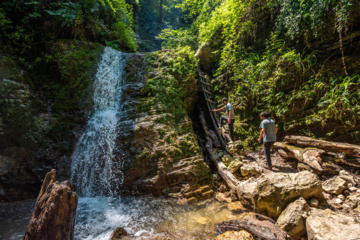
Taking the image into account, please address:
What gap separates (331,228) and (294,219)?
51 cm

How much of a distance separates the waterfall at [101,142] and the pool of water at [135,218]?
1.67 ft

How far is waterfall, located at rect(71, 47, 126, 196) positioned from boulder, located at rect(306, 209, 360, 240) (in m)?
4.49

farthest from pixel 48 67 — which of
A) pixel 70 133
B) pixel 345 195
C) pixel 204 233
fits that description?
pixel 345 195

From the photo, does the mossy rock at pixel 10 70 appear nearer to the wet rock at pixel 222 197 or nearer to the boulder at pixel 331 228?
the wet rock at pixel 222 197

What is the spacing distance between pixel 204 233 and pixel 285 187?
6.11 feet

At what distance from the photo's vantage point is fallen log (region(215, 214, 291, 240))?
2496 millimetres

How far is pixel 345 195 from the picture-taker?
10.8 ft

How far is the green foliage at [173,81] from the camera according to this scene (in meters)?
6.45

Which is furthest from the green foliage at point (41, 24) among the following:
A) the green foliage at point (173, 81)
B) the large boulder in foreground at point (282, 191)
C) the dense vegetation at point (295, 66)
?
the large boulder in foreground at point (282, 191)

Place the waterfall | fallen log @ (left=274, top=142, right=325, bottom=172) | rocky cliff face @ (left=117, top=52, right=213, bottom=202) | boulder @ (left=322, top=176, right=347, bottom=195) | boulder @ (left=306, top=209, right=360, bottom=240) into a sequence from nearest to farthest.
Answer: boulder @ (left=306, top=209, right=360, bottom=240) < boulder @ (left=322, top=176, right=347, bottom=195) < fallen log @ (left=274, top=142, right=325, bottom=172) < rocky cliff face @ (left=117, top=52, right=213, bottom=202) < the waterfall

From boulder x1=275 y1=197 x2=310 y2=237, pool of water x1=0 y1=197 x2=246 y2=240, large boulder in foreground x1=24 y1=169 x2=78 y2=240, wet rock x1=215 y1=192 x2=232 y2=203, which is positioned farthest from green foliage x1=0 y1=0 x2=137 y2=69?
boulder x1=275 y1=197 x2=310 y2=237

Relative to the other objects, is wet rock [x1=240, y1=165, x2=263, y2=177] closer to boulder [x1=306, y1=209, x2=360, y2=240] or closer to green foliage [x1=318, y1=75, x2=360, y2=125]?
boulder [x1=306, y1=209, x2=360, y2=240]

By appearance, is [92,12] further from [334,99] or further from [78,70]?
[334,99]

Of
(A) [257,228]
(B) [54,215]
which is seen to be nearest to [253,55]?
(A) [257,228]
